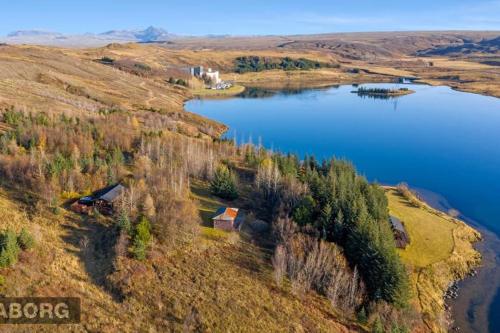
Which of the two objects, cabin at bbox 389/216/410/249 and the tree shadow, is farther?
cabin at bbox 389/216/410/249

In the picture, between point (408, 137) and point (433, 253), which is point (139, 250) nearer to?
point (433, 253)

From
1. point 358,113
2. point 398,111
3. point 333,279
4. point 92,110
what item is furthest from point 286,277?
point 398,111

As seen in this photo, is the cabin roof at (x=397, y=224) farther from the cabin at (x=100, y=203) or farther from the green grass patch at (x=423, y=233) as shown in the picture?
the cabin at (x=100, y=203)

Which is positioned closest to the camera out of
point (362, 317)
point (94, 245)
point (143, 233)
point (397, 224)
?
point (362, 317)

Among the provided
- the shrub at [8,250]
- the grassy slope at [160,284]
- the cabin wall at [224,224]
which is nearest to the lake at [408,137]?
the grassy slope at [160,284]

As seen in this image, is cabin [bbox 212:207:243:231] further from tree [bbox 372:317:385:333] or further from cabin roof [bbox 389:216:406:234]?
cabin roof [bbox 389:216:406:234]

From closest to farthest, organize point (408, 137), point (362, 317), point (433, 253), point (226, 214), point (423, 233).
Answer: point (362, 317)
point (226, 214)
point (433, 253)
point (423, 233)
point (408, 137)

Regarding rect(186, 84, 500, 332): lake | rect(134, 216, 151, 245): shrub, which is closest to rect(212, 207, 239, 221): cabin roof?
rect(134, 216, 151, 245): shrub

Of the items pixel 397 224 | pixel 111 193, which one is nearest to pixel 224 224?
pixel 111 193
